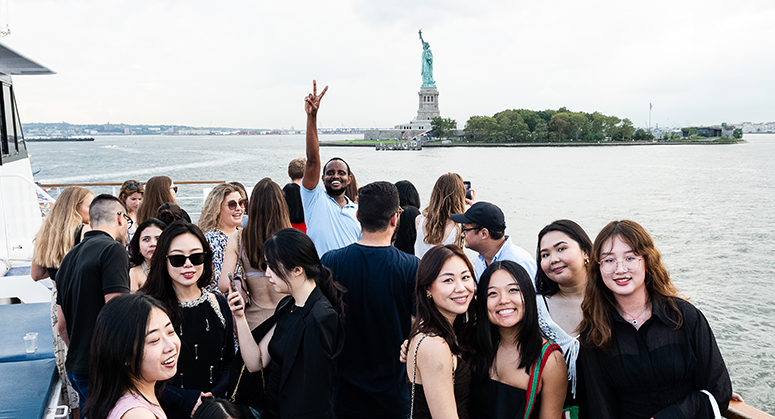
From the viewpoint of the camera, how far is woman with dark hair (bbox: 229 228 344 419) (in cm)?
238

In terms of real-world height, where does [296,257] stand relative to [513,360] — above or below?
above

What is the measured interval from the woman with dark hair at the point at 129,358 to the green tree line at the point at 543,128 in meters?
130

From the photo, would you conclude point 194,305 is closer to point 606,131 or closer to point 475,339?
point 475,339

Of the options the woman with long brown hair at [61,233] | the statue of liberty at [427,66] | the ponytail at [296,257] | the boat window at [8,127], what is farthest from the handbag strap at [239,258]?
the statue of liberty at [427,66]

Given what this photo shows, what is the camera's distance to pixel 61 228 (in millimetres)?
3836

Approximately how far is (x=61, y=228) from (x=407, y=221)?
305 cm

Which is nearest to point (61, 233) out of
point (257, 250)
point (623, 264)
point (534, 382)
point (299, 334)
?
point (257, 250)

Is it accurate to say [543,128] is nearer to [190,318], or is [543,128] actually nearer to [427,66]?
[427,66]

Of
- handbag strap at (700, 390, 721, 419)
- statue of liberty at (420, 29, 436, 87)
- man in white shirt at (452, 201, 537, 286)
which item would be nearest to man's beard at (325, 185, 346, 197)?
man in white shirt at (452, 201, 537, 286)

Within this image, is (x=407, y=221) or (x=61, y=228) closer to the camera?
(x=61, y=228)

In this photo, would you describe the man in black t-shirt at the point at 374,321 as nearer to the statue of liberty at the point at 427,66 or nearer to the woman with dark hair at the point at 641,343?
the woman with dark hair at the point at 641,343

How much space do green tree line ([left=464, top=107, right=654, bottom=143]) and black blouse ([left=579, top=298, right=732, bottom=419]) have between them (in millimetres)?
129130

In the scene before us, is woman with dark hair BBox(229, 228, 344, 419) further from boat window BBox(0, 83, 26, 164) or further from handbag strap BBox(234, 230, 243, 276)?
boat window BBox(0, 83, 26, 164)

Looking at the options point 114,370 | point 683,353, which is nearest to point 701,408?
point 683,353
